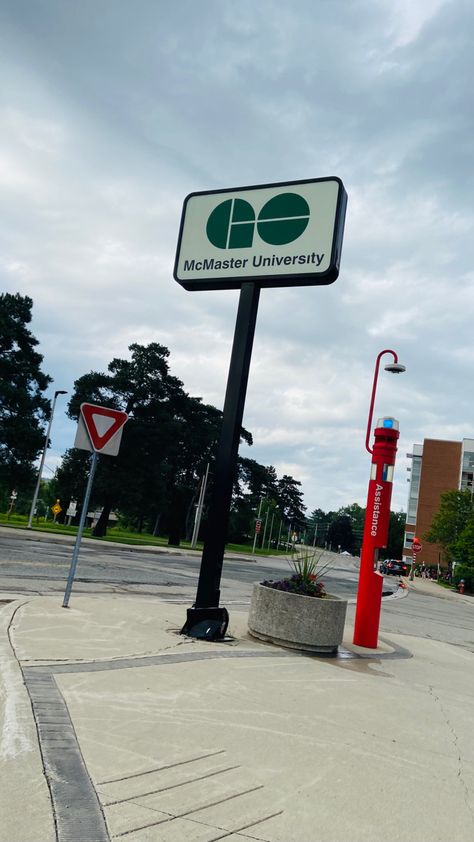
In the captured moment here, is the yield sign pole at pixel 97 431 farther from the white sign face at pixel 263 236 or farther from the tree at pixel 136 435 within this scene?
the tree at pixel 136 435

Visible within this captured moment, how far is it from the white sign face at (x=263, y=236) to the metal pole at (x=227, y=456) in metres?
0.51

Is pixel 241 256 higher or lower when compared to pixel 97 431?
higher

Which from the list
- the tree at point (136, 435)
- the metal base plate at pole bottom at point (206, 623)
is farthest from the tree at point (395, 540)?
the metal base plate at pole bottom at point (206, 623)

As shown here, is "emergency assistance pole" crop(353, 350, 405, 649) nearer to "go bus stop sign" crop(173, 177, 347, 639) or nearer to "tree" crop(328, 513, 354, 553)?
"go bus stop sign" crop(173, 177, 347, 639)

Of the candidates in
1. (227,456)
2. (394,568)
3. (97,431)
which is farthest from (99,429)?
(394,568)

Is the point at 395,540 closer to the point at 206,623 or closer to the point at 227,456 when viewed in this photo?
the point at 227,456

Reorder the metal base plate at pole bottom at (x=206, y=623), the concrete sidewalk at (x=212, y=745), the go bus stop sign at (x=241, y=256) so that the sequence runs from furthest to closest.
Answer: the go bus stop sign at (x=241, y=256), the metal base plate at pole bottom at (x=206, y=623), the concrete sidewalk at (x=212, y=745)

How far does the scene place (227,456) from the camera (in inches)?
302

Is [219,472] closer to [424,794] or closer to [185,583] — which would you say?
[424,794]

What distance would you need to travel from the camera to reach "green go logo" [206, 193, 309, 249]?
8.21m

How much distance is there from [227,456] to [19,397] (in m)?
26.0

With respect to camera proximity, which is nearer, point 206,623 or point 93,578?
point 206,623

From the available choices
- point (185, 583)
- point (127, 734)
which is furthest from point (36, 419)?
point (127, 734)

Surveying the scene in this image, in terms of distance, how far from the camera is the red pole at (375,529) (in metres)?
8.70
